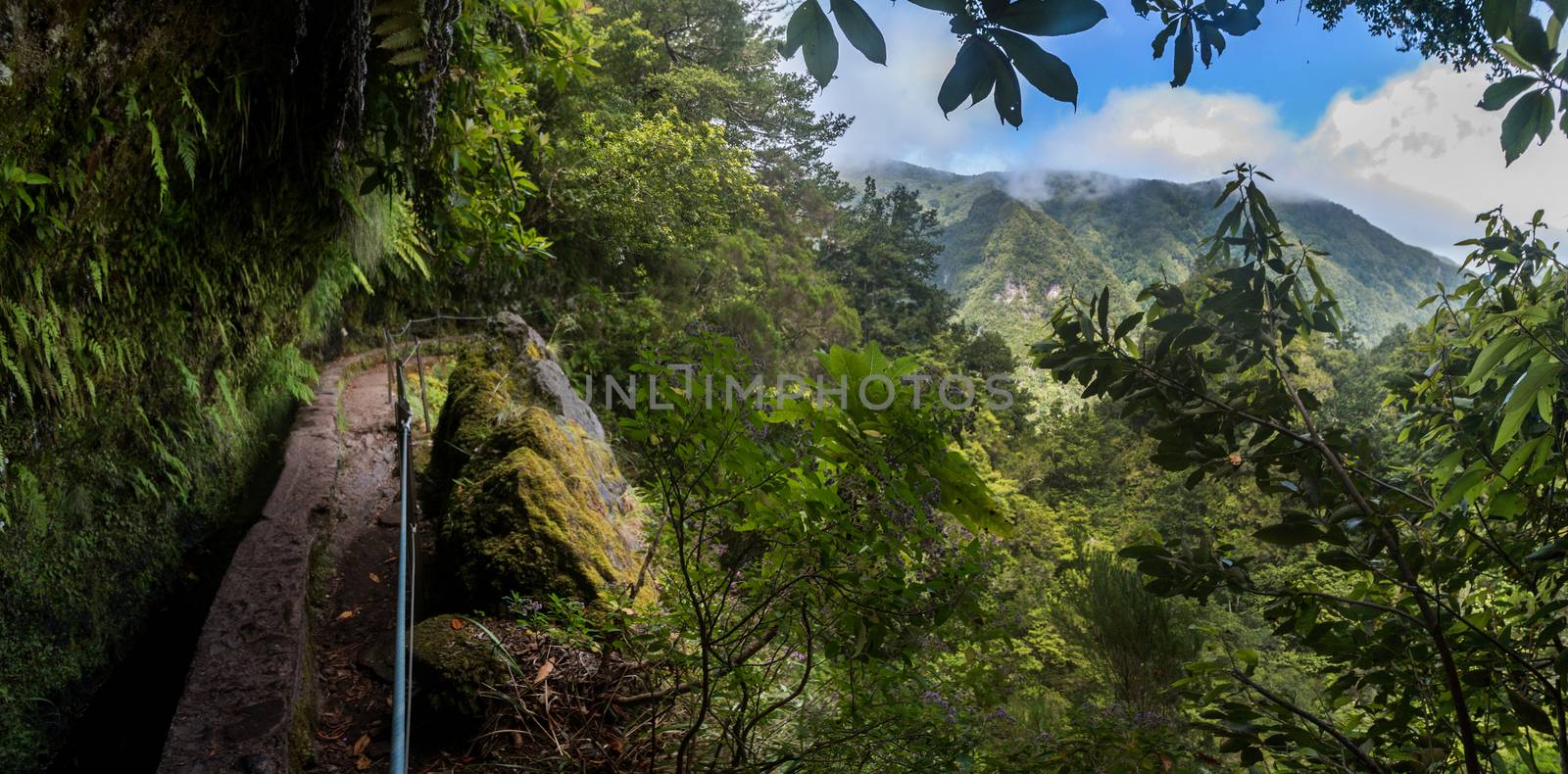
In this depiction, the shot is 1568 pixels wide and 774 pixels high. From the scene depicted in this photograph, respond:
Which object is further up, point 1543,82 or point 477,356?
point 1543,82

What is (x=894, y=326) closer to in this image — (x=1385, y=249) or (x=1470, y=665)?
(x=1470, y=665)

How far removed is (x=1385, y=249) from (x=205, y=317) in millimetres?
34372

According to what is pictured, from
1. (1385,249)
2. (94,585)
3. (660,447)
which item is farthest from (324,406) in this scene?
Answer: (1385,249)

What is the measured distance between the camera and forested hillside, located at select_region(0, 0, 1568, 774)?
3.71 feet

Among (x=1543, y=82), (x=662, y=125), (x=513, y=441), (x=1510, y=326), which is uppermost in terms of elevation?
(x=662, y=125)

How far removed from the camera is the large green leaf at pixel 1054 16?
50 cm

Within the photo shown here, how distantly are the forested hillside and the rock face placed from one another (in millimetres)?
22

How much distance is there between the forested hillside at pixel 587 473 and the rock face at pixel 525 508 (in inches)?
0.9

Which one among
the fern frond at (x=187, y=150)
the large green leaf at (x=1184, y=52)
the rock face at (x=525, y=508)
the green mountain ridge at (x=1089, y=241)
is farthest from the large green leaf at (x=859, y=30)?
the green mountain ridge at (x=1089, y=241)

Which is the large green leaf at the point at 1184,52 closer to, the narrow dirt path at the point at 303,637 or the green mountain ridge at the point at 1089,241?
the narrow dirt path at the point at 303,637

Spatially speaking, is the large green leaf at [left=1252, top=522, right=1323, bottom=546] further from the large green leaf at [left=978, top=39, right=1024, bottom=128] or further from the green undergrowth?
the green undergrowth

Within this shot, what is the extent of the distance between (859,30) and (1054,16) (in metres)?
0.14

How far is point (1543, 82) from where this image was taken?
0.77m

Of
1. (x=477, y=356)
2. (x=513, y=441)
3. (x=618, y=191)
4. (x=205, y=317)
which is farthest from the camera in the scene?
(x=618, y=191)
